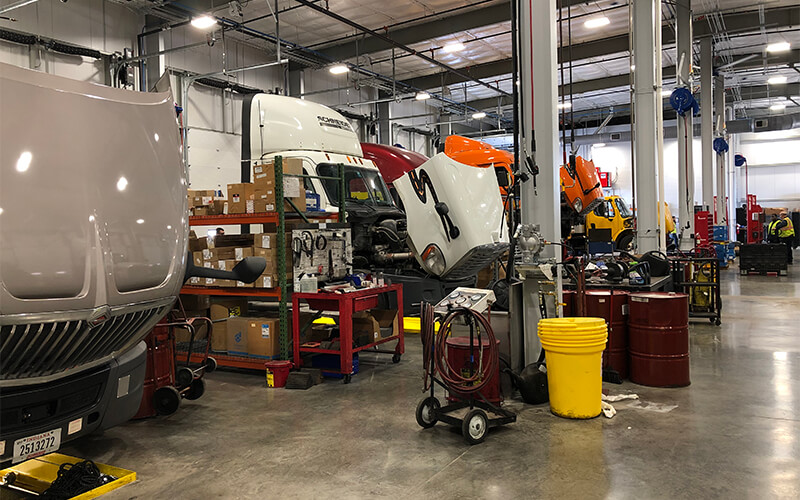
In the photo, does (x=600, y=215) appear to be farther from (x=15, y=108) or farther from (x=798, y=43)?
(x=15, y=108)

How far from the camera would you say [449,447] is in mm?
3949

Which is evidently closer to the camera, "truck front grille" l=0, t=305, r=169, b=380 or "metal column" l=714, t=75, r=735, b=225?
"truck front grille" l=0, t=305, r=169, b=380

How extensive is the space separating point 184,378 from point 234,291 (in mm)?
1509

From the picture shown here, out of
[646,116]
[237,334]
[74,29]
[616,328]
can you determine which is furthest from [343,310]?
[74,29]

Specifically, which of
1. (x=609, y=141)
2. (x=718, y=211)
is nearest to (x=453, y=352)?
(x=718, y=211)

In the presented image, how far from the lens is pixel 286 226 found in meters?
6.48

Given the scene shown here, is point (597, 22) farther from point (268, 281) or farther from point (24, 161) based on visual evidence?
point (24, 161)

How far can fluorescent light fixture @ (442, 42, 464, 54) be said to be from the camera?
15.4 meters

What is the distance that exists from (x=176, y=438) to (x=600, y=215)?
1303 centimetres

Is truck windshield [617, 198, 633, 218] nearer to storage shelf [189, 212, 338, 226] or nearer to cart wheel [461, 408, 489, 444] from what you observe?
storage shelf [189, 212, 338, 226]

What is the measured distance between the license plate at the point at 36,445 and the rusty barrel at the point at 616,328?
453 cm

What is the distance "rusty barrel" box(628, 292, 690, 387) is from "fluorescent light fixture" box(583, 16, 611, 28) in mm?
10755

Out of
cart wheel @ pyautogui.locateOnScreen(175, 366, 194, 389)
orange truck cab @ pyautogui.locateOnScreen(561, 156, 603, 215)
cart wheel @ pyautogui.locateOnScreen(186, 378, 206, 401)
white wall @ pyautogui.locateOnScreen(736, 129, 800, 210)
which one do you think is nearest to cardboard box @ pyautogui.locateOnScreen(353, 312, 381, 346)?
cart wheel @ pyautogui.locateOnScreen(186, 378, 206, 401)

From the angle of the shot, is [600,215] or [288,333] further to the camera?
[600,215]
